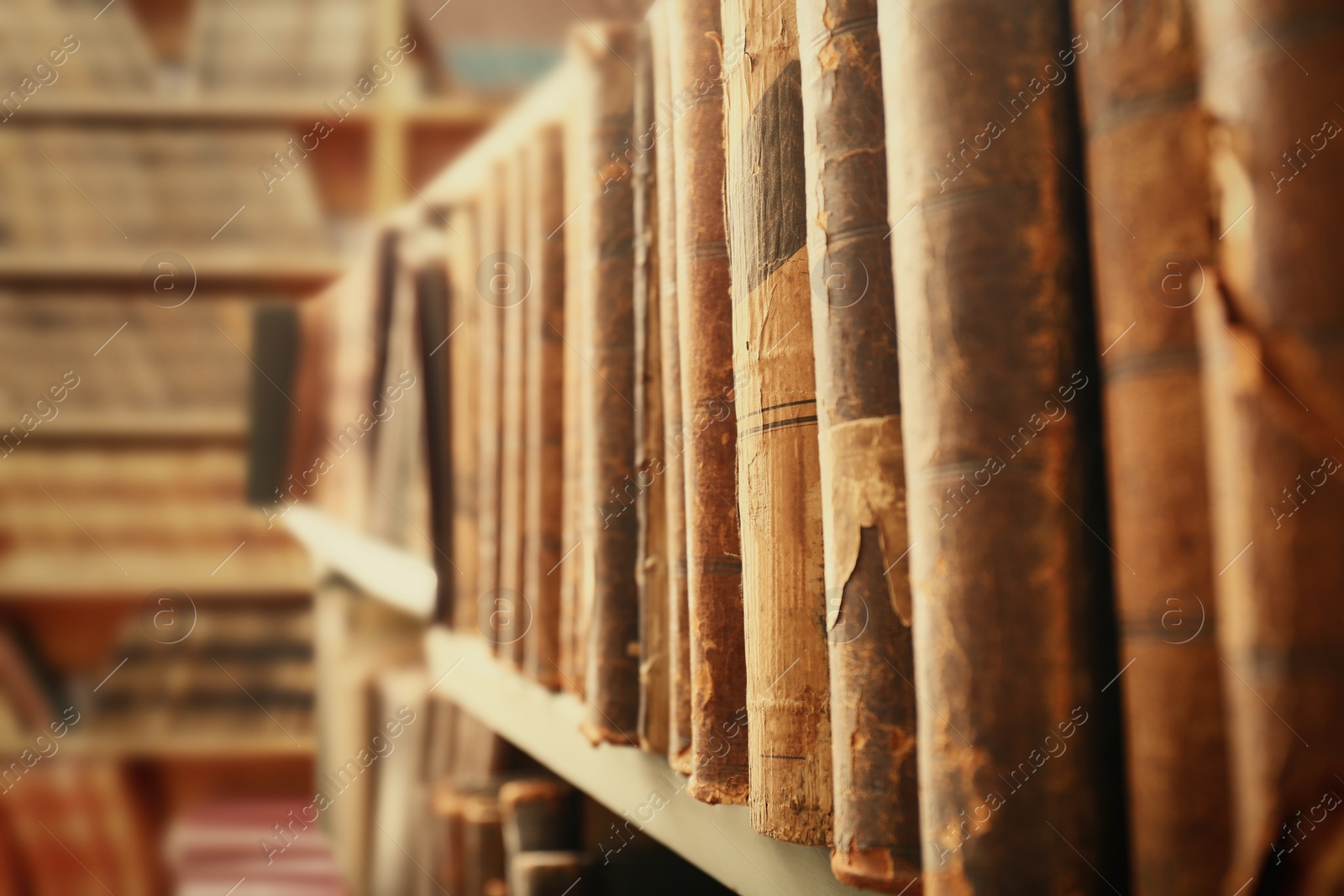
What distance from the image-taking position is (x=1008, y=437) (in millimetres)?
302

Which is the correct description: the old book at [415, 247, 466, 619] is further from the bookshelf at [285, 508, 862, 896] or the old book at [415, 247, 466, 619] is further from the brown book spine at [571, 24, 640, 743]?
the brown book spine at [571, 24, 640, 743]

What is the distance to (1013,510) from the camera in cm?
30

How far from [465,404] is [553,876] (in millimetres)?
395

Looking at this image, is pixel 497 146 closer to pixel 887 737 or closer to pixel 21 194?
pixel 887 737

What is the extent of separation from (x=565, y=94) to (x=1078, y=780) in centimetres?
54

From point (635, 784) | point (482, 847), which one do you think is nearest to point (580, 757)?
point (635, 784)

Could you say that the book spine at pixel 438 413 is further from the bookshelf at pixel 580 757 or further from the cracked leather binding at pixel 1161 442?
the cracked leather binding at pixel 1161 442

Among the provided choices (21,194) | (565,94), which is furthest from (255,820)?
(565,94)

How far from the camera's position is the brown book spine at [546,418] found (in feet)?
2.24

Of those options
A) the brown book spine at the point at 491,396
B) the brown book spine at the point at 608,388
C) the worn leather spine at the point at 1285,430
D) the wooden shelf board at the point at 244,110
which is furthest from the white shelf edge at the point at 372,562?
the wooden shelf board at the point at 244,110

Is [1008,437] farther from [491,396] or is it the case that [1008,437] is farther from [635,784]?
[491,396]

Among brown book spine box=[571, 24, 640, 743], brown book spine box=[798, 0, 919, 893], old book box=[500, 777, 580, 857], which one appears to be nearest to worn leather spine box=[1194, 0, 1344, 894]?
brown book spine box=[798, 0, 919, 893]

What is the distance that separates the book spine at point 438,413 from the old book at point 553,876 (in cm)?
24

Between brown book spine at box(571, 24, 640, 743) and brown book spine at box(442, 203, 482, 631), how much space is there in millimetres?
286
